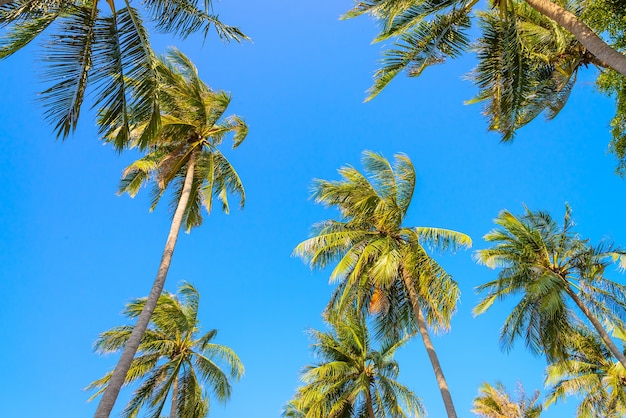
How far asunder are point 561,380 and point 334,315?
12.8m

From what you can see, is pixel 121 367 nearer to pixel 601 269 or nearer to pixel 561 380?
pixel 601 269

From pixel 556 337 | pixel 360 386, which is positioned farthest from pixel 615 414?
pixel 360 386

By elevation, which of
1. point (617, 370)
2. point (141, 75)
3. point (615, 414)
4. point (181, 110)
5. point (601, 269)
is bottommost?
point (615, 414)

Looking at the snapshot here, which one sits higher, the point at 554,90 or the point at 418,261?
the point at 554,90

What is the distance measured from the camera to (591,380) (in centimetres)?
1889

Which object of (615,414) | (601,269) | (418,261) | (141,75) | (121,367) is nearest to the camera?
(141,75)

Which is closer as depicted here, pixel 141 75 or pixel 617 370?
pixel 141 75

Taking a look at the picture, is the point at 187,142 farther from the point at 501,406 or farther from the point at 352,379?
the point at 501,406

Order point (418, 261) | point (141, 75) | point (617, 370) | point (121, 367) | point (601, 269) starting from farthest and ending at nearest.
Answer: point (617, 370) → point (601, 269) → point (418, 261) → point (121, 367) → point (141, 75)

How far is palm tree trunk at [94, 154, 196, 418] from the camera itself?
7.80m

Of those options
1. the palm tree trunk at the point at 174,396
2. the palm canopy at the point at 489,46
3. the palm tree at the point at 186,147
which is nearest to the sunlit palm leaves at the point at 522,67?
the palm canopy at the point at 489,46

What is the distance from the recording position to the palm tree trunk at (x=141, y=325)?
7.80m

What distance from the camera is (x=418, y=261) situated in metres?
13.6

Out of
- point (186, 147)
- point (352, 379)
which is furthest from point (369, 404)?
point (186, 147)
